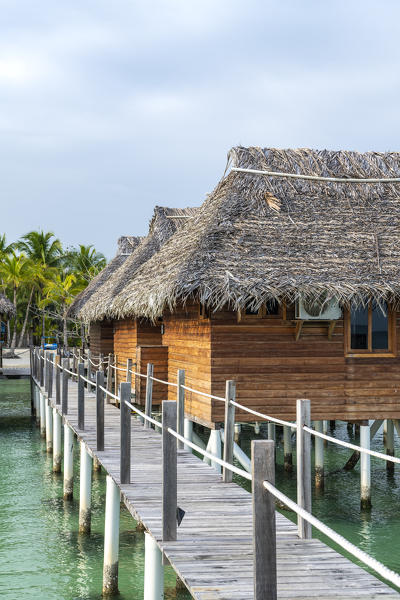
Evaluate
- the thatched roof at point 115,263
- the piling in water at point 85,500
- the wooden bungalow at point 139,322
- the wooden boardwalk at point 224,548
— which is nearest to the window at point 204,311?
the wooden bungalow at point 139,322

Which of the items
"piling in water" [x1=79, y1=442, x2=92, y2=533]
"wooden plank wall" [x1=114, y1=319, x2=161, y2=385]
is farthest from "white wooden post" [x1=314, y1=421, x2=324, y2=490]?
"piling in water" [x1=79, y1=442, x2=92, y2=533]

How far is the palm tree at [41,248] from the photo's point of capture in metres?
53.1

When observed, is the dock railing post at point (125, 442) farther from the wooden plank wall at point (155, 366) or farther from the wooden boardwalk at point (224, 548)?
the wooden plank wall at point (155, 366)

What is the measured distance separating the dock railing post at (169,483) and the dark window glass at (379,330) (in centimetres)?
710

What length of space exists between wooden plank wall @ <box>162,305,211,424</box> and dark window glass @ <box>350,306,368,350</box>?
235cm

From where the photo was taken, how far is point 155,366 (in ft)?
50.4

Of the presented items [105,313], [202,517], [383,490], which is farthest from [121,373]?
[202,517]

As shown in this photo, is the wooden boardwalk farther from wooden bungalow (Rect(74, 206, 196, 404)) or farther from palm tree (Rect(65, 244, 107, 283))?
palm tree (Rect(65, 244, 107, 283))

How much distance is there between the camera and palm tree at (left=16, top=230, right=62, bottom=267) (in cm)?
5306

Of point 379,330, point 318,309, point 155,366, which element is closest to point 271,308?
point 318,309

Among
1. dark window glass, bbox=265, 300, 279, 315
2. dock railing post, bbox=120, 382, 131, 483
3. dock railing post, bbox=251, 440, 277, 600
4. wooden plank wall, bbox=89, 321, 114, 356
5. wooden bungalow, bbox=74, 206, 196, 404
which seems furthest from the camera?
wooden plank wall, bbox=89, 321, 114, 356

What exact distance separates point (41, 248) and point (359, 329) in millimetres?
42746

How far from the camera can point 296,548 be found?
5.57 m

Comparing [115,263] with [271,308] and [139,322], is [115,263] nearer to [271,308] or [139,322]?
[139,322]
